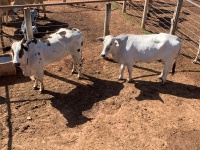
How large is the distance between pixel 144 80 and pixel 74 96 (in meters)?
2.16

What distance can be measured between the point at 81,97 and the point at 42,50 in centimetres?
159

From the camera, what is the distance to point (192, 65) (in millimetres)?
9750

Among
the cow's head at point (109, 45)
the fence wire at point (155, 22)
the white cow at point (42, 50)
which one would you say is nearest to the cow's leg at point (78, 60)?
the white cow at point (42, 50)

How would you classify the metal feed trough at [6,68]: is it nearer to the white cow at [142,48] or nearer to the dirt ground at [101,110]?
the dirt ground at [101,110]

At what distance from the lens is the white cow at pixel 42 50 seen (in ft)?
23.6

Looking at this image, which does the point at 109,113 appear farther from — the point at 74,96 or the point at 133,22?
the point at 133,22

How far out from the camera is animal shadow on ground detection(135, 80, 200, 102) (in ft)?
26.6

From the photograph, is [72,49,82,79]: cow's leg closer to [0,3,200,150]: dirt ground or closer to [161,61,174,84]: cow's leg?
[0,3,200,150]: dirt ground

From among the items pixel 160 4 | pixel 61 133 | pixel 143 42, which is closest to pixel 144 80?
pixel 143 42

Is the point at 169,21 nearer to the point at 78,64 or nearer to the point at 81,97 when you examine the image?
the point at 78,64

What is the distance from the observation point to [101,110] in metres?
7.53

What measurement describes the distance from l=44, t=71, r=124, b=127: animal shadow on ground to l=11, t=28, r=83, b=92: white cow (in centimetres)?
75

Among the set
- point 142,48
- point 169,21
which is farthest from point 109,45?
point 169,21

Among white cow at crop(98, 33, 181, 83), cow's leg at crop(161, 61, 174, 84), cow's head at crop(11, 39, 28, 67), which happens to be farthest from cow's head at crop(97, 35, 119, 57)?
cow's head at crop(11, 39, 28, 67)
